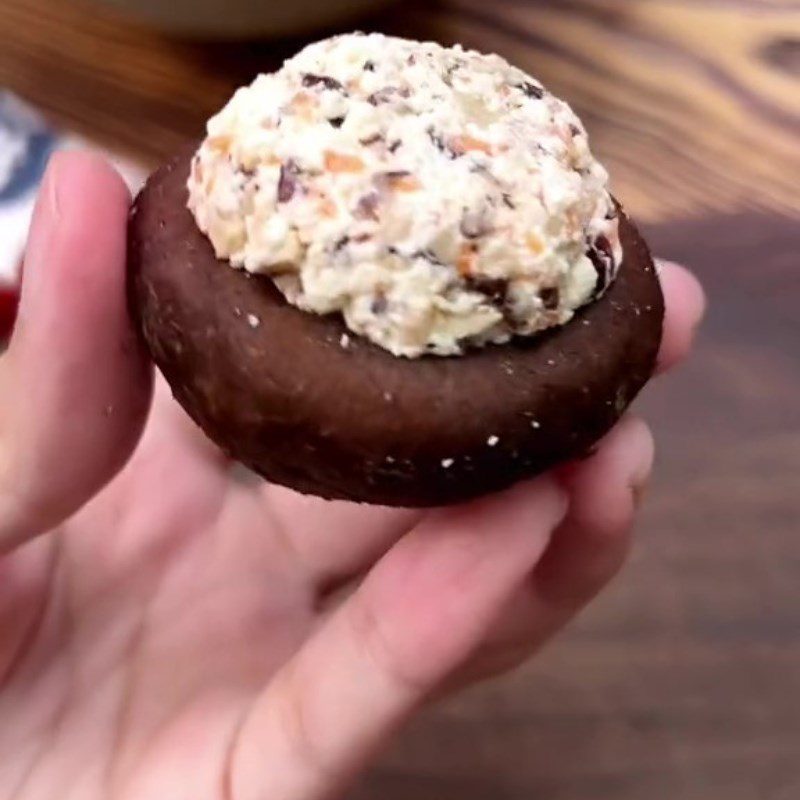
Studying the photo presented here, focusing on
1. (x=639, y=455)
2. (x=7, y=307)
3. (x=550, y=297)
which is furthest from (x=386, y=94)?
(x=7, y=307)

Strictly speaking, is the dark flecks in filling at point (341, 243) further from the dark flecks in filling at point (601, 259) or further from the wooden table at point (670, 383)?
the wooden table at point (670, 383)

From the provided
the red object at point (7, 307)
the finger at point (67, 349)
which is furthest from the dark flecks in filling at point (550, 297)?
the red object at point (7, 307)

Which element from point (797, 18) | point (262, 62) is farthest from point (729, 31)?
point (262, 62)

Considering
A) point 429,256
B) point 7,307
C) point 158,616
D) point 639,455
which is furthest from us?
point 7,307

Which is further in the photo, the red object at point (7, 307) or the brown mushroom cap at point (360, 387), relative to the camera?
the red object at point (7, 307)

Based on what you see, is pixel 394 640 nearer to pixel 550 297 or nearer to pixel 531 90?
pixel 550 297

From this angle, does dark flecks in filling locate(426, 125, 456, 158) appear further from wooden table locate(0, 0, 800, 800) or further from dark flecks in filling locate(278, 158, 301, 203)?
wooden table locate(0, 0, 800, 800)

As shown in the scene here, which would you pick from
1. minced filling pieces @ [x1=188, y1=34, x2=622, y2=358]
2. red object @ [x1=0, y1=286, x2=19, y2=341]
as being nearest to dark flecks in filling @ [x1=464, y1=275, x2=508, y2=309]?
minced filling pieces @ [x1=188, y1=34, x2=622, y2=358]
